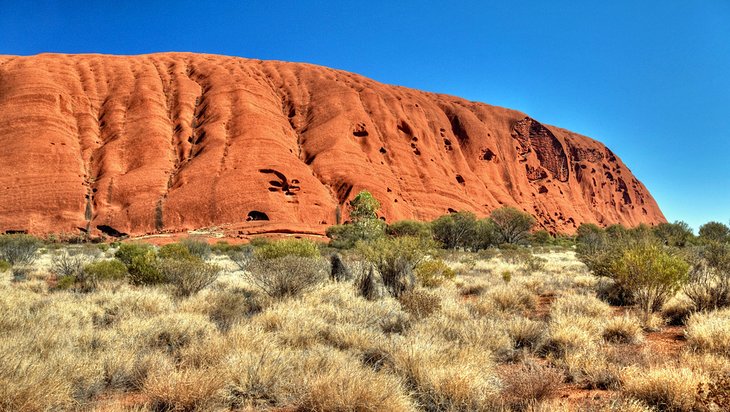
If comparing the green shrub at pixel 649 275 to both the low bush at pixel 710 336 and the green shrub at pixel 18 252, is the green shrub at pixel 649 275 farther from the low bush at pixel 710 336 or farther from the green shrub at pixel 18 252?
the green shrub at pixel 18 252

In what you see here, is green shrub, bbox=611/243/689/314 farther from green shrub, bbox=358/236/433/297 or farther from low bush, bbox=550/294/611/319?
green shrub, bbox=358/236/433/297

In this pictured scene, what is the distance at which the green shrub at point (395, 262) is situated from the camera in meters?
11.0

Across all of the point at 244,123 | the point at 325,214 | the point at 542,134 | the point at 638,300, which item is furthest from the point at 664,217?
the point at 638,300

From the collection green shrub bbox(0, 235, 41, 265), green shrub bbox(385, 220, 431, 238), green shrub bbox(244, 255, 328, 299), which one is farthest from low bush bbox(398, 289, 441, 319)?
green shrub bbox(385, 220, 431, 238)

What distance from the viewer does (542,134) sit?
94.1m

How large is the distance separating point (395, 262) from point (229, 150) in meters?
49.1

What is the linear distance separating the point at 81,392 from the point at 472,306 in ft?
22.9

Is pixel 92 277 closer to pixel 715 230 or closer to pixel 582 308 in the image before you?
pixel 582 308

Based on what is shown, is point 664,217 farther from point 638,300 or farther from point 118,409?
point 118,409

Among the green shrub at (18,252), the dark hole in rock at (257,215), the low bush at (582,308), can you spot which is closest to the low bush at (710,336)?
the low bush at (582,308)

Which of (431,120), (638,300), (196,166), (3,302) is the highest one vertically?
(431,120)

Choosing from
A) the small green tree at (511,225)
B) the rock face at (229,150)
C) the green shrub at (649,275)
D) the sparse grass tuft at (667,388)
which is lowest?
the sparse grass tuft at (667,388)

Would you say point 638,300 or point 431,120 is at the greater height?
point 431,120

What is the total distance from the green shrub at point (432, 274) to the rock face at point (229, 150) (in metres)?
36.5
